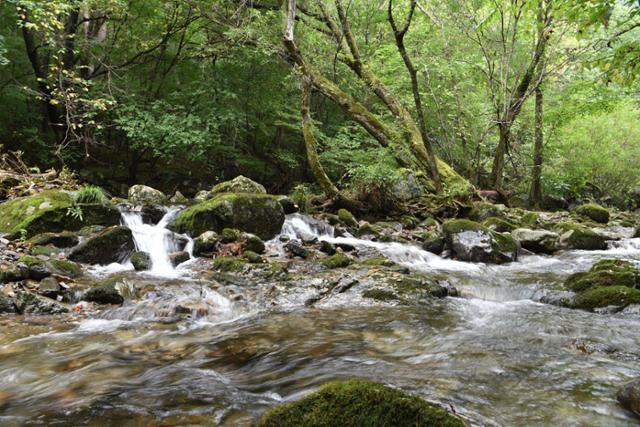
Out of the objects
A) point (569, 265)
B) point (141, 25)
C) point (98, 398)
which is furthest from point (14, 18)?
point (569, 265)

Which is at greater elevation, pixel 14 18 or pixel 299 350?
pixel 14 18

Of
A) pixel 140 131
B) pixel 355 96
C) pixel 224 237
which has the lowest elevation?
pixel 224 237

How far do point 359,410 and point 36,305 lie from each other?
4.67 m

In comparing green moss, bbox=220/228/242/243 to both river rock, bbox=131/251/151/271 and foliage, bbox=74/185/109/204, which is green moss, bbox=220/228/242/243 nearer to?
river rock, bbox=131/251/151/271

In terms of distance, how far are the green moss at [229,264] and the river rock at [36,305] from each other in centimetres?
253

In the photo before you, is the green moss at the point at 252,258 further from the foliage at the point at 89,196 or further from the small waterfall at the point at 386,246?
the foliage at the point at 89,196

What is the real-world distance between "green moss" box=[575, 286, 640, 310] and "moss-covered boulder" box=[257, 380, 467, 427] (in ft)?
14.6

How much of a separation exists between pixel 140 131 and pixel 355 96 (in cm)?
915

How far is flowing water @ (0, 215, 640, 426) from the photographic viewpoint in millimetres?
2805

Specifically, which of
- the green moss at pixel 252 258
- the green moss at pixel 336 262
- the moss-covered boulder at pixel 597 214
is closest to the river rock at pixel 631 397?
the green moss at pixel 336 262

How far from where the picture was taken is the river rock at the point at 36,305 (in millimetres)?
4977

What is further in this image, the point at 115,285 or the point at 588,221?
the point at 588,221

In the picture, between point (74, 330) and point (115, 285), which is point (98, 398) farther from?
point (115, 285)

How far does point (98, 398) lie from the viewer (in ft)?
9.71
